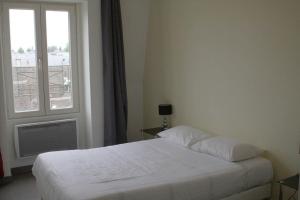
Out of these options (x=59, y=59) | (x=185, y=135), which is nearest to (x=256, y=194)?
(x=185, y=135)

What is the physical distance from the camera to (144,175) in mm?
2945

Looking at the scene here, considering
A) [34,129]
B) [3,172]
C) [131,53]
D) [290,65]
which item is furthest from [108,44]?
[290,65]

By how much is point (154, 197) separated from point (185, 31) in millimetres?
2410

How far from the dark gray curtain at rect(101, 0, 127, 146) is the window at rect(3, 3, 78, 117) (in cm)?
54

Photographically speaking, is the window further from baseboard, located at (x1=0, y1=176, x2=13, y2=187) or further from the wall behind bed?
the wall behind bed

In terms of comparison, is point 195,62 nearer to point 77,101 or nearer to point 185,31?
point 185,31

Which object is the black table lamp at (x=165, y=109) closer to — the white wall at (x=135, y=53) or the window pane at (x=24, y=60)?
the white wall at (x=135, y=53)

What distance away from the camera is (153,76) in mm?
5051

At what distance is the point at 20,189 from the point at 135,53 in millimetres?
2465

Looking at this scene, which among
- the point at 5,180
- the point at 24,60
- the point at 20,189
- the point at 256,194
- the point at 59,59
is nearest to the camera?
the point at 256,194

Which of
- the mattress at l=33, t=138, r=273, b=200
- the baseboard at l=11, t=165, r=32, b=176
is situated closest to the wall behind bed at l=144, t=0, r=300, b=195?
the mattress at l=33, t=138, r=273, b=200

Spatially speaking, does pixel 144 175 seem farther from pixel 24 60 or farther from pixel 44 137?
pixel 24 60

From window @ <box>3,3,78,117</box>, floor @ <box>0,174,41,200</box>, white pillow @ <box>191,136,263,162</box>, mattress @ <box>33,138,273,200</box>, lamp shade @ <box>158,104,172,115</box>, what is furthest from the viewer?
lamp shade @ <box>158,104,172,115</box>

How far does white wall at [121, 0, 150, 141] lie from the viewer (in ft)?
15.9
